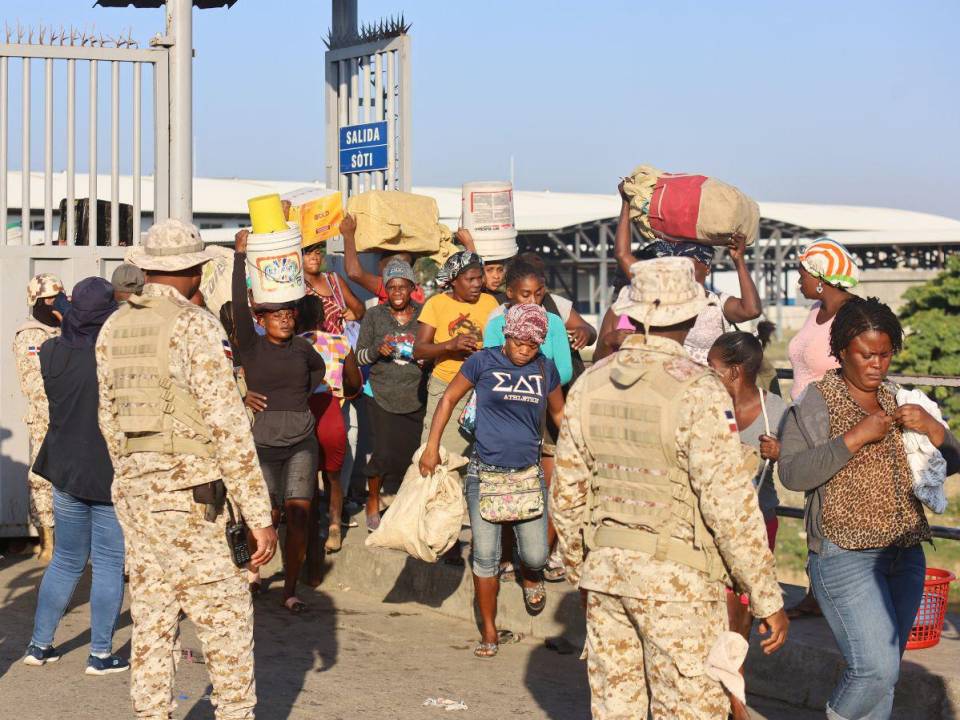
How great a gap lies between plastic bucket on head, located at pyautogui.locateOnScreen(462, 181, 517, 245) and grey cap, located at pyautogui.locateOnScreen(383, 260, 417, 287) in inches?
19.5

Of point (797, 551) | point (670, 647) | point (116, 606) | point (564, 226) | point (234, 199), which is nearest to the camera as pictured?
point (670, 647)

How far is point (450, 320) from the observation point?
826 cm

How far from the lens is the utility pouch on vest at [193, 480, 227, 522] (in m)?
5.00

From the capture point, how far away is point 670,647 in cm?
419

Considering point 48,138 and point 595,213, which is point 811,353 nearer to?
point 48,138

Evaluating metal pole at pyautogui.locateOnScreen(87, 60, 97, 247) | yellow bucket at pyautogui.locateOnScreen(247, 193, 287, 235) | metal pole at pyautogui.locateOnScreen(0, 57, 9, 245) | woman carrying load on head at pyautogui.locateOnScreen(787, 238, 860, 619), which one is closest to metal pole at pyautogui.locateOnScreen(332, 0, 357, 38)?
metal pole at pyautogui.locateOnScreen(87, 60, 97, 247)

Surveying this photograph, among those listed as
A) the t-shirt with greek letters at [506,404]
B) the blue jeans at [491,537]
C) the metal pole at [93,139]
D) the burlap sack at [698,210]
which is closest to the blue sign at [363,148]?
the metal pole at [93,139]

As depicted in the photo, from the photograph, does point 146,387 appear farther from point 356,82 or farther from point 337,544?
point 356,82

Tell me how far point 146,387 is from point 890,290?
45.8 m

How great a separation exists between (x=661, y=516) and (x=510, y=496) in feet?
9.35

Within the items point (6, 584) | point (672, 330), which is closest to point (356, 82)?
point (6, 584)

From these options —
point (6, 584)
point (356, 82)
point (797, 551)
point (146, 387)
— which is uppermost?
point (356, 82)

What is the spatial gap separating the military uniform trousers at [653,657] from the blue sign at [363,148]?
6459mm

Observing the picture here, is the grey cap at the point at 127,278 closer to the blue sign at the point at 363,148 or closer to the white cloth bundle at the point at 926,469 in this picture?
the blue sign at the point at 363,148
